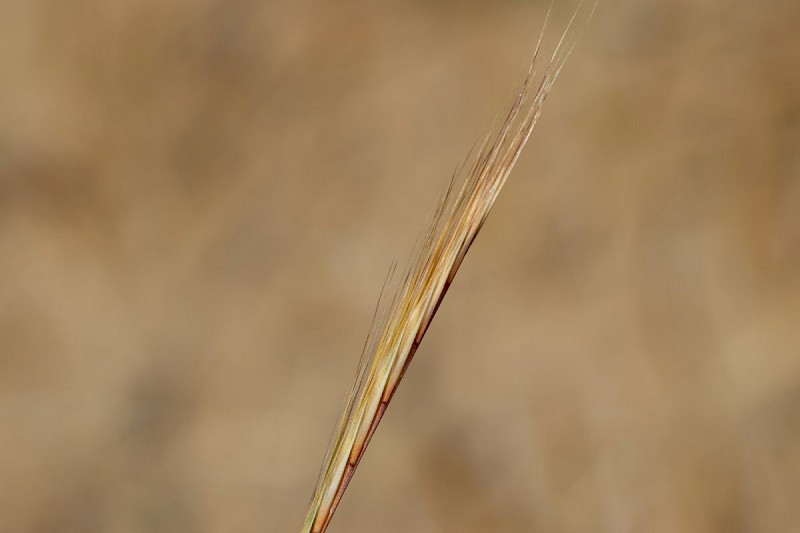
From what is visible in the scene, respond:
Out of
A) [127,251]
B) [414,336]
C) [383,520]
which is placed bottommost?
[383,520]

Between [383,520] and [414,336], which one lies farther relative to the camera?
[383,520]

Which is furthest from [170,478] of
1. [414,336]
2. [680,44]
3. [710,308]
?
[680,44]

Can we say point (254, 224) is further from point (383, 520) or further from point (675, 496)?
point (675, 496)

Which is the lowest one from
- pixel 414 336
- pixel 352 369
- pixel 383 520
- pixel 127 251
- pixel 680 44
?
pixel 383 520

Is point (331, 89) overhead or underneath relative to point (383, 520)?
overhead

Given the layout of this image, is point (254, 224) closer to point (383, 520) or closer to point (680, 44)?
point (383, 520)

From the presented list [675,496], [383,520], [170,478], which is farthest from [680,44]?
[170,478]
